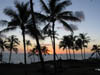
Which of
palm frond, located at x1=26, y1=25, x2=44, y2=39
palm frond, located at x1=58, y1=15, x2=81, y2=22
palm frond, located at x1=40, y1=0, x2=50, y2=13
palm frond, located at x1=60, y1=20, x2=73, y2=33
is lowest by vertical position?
palm frond, located at x1=26, y1=25, x2=44, y2=39

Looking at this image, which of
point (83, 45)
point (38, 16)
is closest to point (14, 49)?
point (83, 45)

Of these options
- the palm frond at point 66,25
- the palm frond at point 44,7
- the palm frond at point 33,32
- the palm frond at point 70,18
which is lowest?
the palm frond at point 33,32

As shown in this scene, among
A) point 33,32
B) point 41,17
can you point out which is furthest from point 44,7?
point 33,32

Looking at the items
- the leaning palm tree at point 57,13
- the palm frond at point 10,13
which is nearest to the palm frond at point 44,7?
the leaning palm tree at point 57,13

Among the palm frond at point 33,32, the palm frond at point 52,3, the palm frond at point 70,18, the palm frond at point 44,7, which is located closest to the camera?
the palm frond at point 33,32

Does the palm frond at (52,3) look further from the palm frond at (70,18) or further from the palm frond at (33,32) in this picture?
the palm frond at (33,32)

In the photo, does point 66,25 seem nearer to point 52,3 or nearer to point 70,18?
point 70,18

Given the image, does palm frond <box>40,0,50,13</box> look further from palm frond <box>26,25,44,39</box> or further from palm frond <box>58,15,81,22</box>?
palm frond <box>26,25,44,39</box>

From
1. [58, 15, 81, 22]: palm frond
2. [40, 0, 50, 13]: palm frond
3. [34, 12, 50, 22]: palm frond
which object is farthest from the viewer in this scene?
[40, 0, 50, 13]: palm frond

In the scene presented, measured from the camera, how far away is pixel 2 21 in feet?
59.5

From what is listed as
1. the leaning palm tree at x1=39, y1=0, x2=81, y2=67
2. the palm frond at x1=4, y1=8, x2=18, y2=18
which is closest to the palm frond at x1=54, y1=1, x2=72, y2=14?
the leaning palm tree at x1=39, y1=0, x2=81, y2=67

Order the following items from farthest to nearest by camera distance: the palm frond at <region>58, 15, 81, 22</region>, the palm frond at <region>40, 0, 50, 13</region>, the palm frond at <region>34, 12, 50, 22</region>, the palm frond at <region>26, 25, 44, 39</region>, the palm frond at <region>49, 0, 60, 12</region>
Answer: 1. the palm frond at <region>49, 0, 60, 12</region>
2. the palm frond at <region>40, 0, 50, 13</region>
3. the palm frond at <region>34, 12, 50, 22</region>
4. the palm frond at <region>58, 15, 81, 22</region>
5. the palm frond at <region>26, 25, 44, 39</region>

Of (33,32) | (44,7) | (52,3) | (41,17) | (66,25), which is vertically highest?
(52,3)

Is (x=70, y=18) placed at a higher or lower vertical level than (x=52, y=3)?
lower
